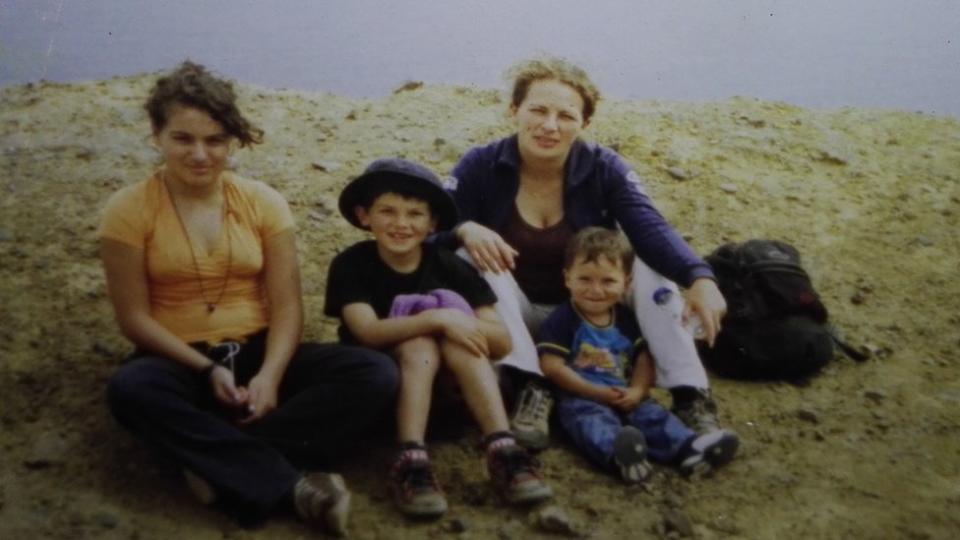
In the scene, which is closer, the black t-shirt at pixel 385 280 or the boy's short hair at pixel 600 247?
the black t-shirt at pixel 385 280

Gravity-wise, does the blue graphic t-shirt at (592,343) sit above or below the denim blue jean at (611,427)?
above

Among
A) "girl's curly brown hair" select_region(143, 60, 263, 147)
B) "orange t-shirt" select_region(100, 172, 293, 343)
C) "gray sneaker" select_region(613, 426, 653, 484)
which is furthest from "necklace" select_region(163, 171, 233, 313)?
"gray sneaker" select_region(613, 426, 653, 484)

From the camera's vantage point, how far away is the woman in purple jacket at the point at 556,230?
378 cm

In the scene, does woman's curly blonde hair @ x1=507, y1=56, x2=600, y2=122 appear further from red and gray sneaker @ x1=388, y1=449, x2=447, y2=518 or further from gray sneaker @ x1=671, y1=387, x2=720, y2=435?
red and gray sneaker @ x1=388, y1=449, x2=447, y2=518

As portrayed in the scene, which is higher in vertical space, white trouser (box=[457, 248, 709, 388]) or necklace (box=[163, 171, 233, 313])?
necklace (box=[163, 171, 233, 313])

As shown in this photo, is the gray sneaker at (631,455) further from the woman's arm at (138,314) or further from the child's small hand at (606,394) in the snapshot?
the woman's arm at (138,314)

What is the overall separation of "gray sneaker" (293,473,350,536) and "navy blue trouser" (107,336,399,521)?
2.5 inches

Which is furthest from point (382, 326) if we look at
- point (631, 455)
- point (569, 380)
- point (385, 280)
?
point (631, 455)

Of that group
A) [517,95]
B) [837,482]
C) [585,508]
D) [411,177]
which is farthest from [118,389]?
[837,482]

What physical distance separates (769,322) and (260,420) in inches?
100

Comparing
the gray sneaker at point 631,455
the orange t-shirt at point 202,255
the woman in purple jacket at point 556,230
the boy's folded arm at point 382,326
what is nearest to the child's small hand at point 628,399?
the woman in purple jacket at point 556,230

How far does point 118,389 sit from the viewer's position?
122 inches

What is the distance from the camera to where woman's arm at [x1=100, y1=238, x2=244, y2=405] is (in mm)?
3293

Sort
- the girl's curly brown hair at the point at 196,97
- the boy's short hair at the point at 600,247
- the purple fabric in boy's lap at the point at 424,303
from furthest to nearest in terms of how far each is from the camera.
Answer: the boy's short hair at the point at 600,247
the purple fabric in boy's lap at the point at 424,303
the girl's curly brown hair at the point at 196,97
